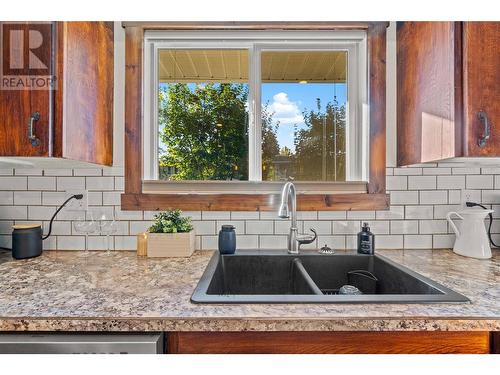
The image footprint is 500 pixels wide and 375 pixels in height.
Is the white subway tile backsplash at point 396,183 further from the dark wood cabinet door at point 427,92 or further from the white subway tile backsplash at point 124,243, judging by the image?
the white subway tile backsplash at point 124,243

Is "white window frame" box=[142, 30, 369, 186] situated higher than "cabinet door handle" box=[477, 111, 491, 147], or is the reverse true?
"white window frame" box=[142, 30, 369, 186]

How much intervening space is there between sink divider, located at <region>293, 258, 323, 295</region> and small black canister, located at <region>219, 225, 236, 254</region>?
0.32 meters

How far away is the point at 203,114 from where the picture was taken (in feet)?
5.85

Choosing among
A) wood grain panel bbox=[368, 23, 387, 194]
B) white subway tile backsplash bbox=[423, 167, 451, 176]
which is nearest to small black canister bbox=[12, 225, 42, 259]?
wood grain panel bbox=[368, 23, 387, 194]

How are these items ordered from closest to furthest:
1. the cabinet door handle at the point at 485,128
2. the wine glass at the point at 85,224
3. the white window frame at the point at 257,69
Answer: the cabinet door handle at the point at 485,128 → the wine glass at the point at 85,224 → the white window frame at the point at 257,69

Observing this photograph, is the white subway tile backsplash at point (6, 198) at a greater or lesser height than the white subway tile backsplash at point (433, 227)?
greater

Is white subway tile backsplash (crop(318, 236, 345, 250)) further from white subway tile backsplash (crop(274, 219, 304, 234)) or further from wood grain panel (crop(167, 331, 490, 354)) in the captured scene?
wood grain panel (crop(167, 331, 490, 354))

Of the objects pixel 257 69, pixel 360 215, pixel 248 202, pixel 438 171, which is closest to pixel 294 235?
pixel 248 202

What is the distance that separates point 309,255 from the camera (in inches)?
58.1

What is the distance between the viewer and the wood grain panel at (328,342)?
0.83 meters

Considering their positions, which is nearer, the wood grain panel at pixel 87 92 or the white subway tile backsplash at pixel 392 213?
the wood grain panel at pixel 87 92

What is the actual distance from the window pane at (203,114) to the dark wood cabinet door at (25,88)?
66cm

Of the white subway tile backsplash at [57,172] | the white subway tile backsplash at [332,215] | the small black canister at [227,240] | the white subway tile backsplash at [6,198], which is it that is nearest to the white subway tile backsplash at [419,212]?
the white subway tile backsplash at [332,215]

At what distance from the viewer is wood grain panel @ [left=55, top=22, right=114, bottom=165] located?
1208mm
